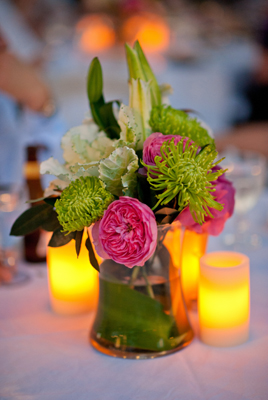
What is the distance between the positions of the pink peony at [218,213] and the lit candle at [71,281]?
192 millimetres

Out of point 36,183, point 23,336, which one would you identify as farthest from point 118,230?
point 36,183

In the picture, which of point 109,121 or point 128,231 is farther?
point 109,121

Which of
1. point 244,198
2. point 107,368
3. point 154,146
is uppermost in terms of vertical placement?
point 154,146

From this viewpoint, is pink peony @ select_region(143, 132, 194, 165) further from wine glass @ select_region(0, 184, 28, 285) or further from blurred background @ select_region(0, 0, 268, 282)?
blurred background @ select_region(0, 0, 268, 282)

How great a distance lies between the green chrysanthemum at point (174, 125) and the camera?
0.47m

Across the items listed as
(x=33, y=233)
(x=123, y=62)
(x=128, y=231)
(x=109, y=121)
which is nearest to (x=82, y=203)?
(x=128, y=231)

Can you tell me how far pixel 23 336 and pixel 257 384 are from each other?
32 cm

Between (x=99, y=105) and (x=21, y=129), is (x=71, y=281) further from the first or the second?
(x=21, y=129)

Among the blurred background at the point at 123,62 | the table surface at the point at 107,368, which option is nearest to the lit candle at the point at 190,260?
the table surface at the point at 107,368

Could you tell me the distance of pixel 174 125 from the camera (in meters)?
0.47

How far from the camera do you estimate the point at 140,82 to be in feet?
1.56

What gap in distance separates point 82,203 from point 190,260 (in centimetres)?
25

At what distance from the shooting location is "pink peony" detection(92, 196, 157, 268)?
398 millimetres

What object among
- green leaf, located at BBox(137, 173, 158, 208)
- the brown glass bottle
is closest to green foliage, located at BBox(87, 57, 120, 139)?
green leaf, located at BBox(137, 173, 158, 208)
